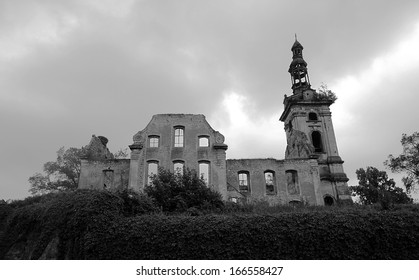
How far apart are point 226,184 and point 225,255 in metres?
12.7

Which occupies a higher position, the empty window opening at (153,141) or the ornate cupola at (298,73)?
the ornate cupola at (298,73)

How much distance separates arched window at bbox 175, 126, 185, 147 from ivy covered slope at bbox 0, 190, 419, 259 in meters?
12.9

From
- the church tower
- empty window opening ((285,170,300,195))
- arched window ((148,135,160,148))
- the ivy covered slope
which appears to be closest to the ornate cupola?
the church tower

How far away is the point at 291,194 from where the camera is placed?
76.2 ft

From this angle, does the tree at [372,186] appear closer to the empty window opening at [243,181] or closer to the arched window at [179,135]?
the empty window opening at [243,181]

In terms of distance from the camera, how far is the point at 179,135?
2369 centimetres

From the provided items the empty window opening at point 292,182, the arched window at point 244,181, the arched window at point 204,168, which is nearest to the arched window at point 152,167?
the arched window at point 204,168

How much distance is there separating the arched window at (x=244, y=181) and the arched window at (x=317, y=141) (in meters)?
9.65

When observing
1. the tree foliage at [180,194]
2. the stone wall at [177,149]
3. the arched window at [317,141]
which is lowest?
the tree foliage at [180,194]

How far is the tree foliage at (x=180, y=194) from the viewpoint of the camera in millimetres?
16203

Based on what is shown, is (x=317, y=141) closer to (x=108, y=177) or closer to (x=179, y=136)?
(x=179, y=136)

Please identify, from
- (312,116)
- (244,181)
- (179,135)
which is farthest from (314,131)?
(179,135)

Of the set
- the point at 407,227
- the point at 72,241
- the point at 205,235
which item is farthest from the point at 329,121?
the point at 72,241
